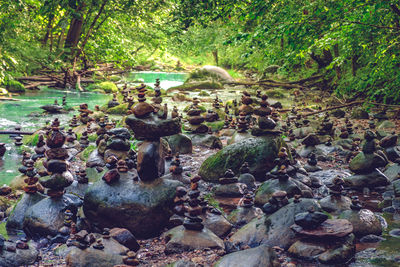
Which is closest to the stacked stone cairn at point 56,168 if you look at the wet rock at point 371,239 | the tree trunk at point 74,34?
the wet rock at point 371,239

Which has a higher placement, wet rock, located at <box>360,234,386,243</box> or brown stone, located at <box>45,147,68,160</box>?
brown stone, located at <box>45,147,68,160</box>

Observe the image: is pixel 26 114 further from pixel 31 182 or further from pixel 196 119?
pixel 31 182

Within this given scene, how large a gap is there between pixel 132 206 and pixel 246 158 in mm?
2557

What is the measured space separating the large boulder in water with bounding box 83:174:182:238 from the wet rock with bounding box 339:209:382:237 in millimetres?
1981

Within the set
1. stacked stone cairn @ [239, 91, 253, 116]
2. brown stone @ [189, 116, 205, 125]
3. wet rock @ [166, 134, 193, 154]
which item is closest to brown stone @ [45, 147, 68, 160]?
wet rock @ [166, 134, 193, 154]

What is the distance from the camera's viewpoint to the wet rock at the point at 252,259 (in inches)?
123

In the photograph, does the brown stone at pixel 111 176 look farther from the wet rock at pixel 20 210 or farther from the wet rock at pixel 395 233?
the wet rock at pixel 395 233

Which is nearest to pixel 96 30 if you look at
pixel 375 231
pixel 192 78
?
pixel 192 78

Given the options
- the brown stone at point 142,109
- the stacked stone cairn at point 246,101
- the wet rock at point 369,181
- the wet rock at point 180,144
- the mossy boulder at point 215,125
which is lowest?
the wet rock at point 369,181

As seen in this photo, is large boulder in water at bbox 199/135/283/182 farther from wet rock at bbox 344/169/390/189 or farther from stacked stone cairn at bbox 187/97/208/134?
stacked stone cairn at bbox 187/97/208/134

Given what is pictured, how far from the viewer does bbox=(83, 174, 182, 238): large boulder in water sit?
416 cm

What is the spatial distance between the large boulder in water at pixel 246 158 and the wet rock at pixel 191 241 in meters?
2.22

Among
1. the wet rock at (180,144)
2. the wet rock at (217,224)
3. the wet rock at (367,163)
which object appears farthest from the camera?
the wet rock at (180,144)

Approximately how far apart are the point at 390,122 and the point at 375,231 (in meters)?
7.54
